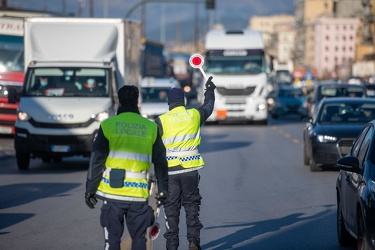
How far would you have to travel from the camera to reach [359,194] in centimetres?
933

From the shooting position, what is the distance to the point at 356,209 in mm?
9477

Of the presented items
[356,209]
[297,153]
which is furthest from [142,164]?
[297,153]

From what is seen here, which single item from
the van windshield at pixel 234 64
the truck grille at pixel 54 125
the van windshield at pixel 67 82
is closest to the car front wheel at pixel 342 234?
the truck grille at pixel 54 125

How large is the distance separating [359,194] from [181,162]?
184cm

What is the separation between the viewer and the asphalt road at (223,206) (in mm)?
11633

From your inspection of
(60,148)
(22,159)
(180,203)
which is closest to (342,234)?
(180,203)

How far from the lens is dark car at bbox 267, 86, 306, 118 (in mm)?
50062

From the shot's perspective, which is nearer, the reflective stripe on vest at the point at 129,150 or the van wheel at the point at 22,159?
the reflective stripe on vest at the point at 129,150

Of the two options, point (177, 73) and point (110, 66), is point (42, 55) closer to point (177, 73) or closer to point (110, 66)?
point (110, 66)

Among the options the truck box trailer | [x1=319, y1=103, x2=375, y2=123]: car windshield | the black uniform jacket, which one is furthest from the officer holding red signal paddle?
the truck box trailer

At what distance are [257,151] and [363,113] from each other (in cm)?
601

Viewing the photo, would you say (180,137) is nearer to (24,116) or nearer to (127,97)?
(127,97)

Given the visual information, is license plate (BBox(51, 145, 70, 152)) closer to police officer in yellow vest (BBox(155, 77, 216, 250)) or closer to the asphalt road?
the asphalt road

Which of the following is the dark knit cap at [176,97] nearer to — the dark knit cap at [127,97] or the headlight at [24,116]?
the dark knit cap at [127,97]
